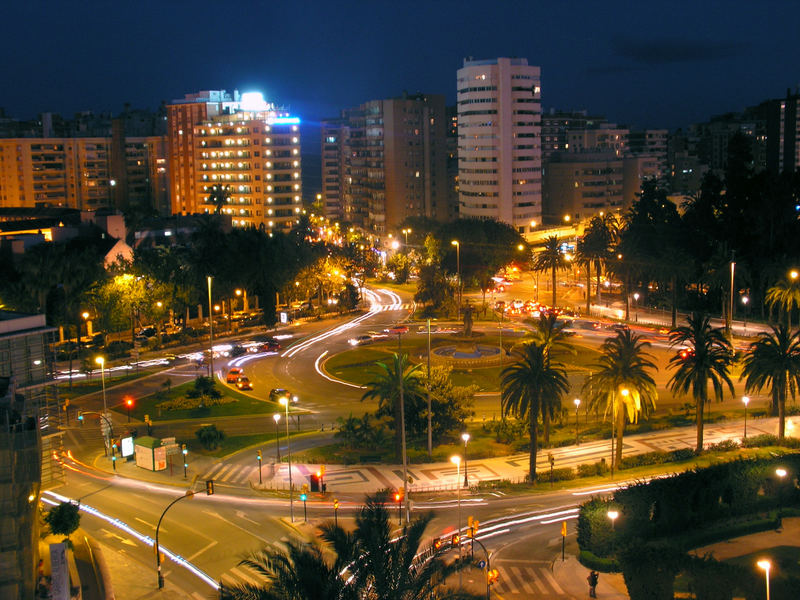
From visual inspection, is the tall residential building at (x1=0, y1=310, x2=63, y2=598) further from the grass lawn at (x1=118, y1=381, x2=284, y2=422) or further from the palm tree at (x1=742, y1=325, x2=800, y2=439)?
the palm tree at (x1=742, y1=325, x2=800, y2=439)

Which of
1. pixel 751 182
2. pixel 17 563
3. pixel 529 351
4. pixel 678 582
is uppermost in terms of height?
pixel 751 182

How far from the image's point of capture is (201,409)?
61906 mm

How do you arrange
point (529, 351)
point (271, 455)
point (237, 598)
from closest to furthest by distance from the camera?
point (237, 598) < point (529, 351) < point (271, 455)

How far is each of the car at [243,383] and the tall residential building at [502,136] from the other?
85.2 meters

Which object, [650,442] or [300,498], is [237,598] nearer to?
[300,498]

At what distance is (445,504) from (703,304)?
5890 cm

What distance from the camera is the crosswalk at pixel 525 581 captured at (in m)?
34.4

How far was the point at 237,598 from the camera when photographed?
24.8 meters

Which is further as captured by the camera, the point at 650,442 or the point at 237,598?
the point at 650,442

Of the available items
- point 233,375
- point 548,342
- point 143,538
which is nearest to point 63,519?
point 143,538

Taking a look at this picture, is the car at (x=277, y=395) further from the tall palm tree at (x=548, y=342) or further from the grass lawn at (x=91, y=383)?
the tall palm tree at (x=548, y=342)

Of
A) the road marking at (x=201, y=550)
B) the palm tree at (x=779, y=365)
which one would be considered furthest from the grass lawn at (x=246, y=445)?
the palm tree at (x=779, y=365)

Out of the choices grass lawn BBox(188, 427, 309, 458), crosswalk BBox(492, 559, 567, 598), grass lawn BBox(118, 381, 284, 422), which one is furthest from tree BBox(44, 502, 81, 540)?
grass lawn BBox(118, 381, 284, 422)

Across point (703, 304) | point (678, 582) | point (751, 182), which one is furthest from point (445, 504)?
point (751, 182)
